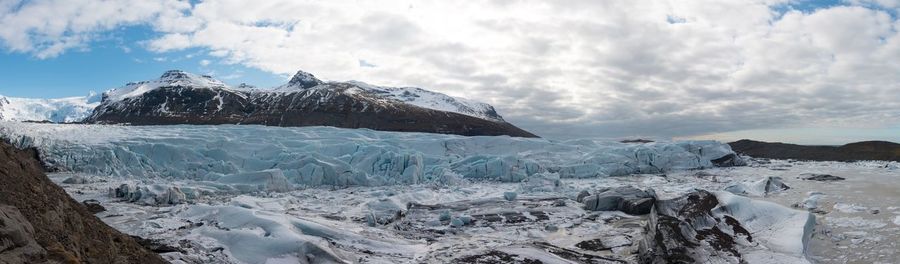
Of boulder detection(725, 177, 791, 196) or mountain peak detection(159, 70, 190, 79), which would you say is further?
mountain peak detection(159, 70, 190, 79)

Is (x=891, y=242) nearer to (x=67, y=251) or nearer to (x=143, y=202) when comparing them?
(x=67, y=251)

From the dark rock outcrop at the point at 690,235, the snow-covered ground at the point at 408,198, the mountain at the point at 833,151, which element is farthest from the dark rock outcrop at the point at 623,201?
the mountain at the point at 833,151

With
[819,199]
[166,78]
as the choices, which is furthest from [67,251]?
[166,78]

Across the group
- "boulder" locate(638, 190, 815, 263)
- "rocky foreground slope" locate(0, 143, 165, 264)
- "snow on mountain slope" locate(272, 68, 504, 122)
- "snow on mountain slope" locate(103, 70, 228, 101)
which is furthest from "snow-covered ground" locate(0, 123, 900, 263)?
"snow on mountain slope" locate(103, 70, 228, 101)

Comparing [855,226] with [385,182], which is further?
[385,182]

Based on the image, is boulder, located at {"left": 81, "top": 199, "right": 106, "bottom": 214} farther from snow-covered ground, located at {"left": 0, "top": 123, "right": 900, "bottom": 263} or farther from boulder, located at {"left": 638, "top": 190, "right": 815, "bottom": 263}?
boulder, located at {"left": 638, "top": 190, "right": 815, "bottom": 263}

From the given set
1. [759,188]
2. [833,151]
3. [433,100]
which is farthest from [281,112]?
[759,188]

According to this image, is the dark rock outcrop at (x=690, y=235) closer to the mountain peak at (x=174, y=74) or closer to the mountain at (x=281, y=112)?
the mountain at (x=281, y=112)
